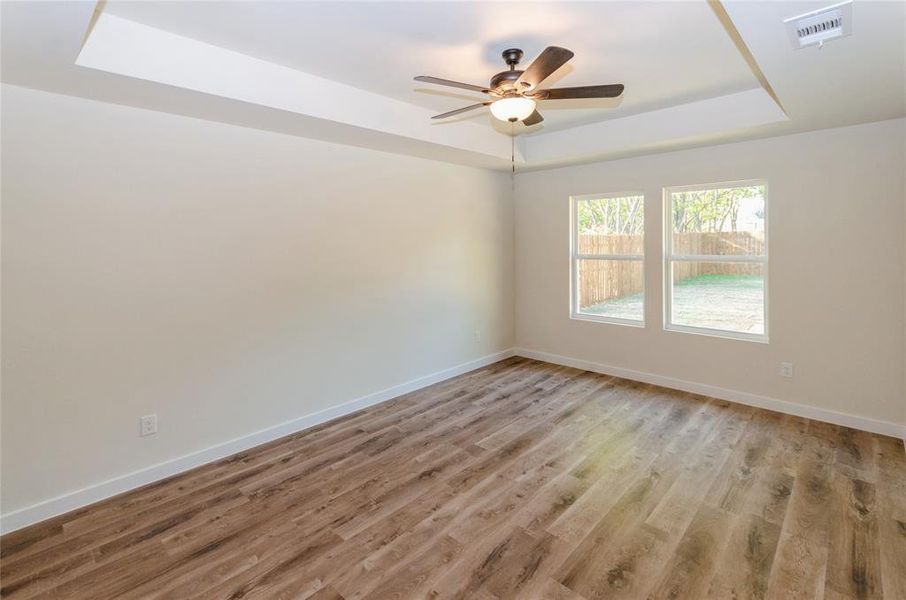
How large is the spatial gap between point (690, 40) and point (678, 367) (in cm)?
308

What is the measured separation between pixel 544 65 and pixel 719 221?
9.86 ft

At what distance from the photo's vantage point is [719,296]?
427 cm

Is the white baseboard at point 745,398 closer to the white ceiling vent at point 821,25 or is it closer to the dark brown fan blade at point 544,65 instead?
the white ceiling vent at point 821,25

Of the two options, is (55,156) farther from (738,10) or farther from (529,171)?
(529,171)

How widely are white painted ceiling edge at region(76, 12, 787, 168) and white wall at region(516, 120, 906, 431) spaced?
560 mm

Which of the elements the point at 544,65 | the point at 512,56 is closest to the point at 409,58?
the point at 512,56

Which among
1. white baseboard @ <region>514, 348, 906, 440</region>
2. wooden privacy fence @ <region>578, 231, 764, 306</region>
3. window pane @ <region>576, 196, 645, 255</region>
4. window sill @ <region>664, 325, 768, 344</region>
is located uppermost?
window pane @ <region>576, 196, 645, 255</region>

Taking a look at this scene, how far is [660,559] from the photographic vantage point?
6.88 ft

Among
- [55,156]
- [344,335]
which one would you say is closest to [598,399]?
[344,335]

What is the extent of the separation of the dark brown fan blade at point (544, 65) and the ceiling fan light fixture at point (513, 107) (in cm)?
9

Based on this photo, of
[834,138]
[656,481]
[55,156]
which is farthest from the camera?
[834,138]

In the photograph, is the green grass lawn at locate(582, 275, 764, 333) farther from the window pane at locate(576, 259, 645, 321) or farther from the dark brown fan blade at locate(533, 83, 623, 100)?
the dark brown fan blade at locate(533, 83, 623, 100)

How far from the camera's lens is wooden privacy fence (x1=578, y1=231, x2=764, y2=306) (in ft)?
13.4

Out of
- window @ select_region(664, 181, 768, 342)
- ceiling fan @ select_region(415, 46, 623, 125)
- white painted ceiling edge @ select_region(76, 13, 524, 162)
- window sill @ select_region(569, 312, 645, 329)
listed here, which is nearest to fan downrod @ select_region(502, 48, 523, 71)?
ceiling fan @ select_region(415, 46, 623, 125)
